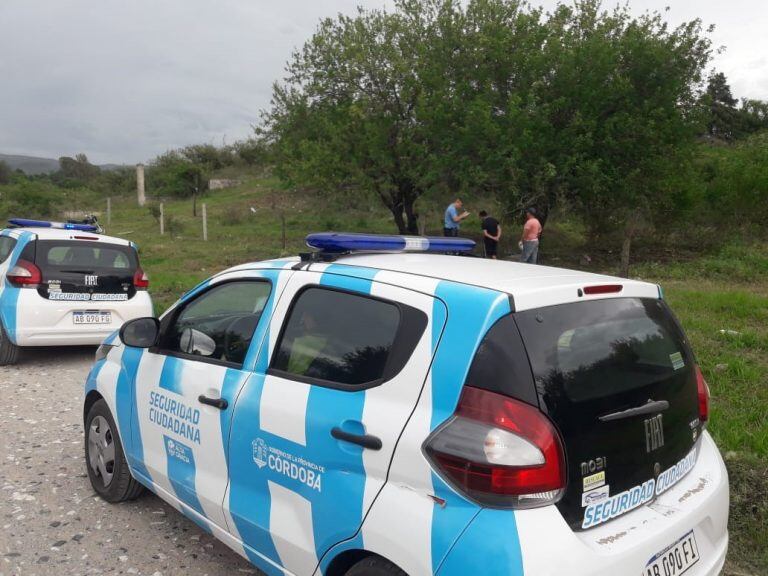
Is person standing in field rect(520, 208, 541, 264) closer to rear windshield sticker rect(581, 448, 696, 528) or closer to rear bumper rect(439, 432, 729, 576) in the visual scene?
rear windshield sticker rect(581, 448, 696, 528)

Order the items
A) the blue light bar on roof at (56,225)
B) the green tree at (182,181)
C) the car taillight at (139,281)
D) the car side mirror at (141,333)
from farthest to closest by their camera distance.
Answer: the green tree at (182,181) < the blue light bar on roof at (56,225) < the car taillight at (139,281) < the car side mirror at (141,333)

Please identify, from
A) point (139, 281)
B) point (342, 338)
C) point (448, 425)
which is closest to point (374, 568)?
point (448, 425)

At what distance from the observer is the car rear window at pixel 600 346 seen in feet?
6.53

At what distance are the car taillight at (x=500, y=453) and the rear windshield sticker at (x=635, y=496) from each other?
0.18 metres

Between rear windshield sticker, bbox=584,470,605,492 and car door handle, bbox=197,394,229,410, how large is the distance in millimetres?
1559

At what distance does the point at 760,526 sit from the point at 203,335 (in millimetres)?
3171

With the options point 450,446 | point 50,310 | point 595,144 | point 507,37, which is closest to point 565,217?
point 595,144

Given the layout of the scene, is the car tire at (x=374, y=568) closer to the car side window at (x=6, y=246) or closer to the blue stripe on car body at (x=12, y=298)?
the blue stripe on car body at (x=12, y=298)

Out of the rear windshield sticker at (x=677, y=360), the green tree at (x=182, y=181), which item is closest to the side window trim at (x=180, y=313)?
the rear windshield sticker at (x=677, y=360)

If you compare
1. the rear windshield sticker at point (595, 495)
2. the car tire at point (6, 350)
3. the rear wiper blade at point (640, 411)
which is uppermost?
the rear wiper blade at point (640, 411)

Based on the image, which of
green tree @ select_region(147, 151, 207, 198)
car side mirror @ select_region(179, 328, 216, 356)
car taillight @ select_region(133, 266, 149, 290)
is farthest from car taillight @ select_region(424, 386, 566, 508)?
green tree @ select_region(147, 151, 207, 198)

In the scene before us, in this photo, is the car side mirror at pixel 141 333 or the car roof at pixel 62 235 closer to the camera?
the car side mirror at pixel 141 333

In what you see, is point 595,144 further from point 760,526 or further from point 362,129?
point 760,526

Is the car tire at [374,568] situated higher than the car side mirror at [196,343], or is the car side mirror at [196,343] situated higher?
the car side mirror at [196,343]
